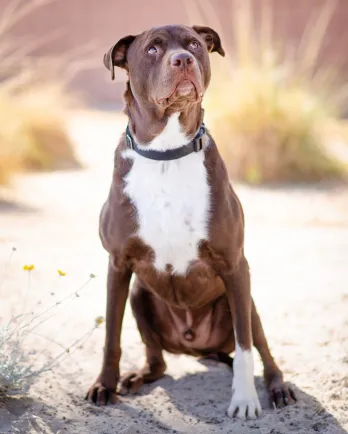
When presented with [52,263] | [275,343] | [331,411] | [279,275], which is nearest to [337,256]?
[279,275]

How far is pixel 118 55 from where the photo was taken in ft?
10.6

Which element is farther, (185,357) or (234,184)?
(234,184)

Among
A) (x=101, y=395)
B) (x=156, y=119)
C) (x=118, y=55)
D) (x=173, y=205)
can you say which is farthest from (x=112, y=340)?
(x=118, y=55)

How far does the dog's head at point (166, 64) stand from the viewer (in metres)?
2.90

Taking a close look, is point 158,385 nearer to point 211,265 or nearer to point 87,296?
point 211,265

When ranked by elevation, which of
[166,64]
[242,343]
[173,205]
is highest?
[166,64]

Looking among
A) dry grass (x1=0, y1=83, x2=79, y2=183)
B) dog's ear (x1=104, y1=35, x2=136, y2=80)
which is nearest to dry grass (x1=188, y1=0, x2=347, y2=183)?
dry grass (x1=0, y1=83, x2=79, y2=183)

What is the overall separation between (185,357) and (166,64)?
1670mm

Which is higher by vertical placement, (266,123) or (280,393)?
(266,123)

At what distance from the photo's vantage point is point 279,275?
16.6ft

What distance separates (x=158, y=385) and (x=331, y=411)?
816mm

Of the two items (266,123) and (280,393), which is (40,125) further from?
(280,393)

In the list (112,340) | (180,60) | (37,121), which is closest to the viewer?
(180,60)

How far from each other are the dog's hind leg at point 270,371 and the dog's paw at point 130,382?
555 millimetres
